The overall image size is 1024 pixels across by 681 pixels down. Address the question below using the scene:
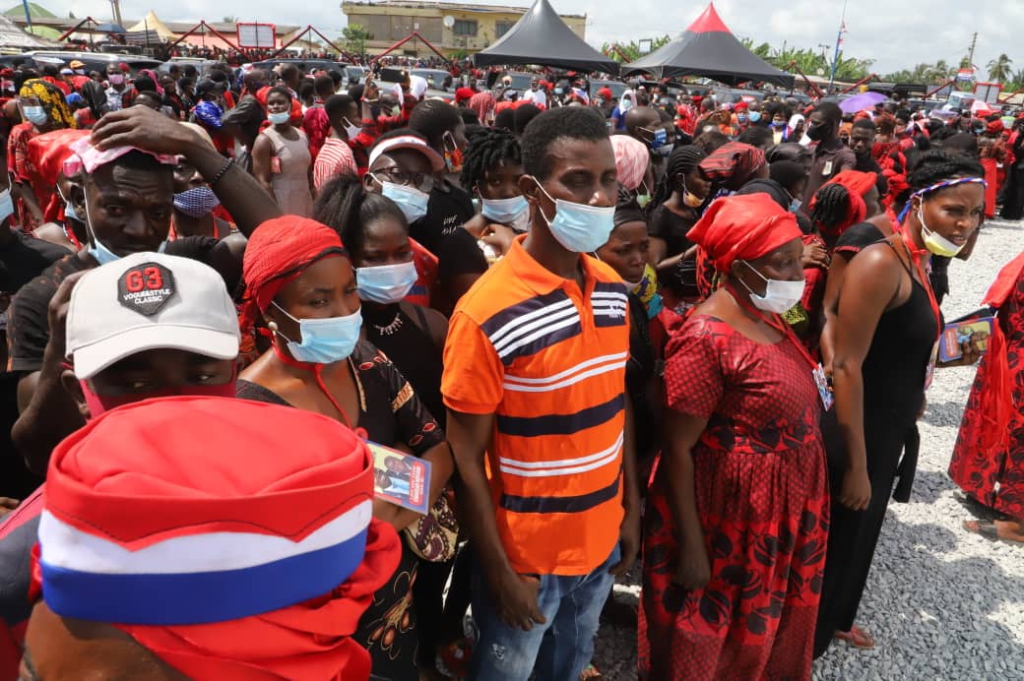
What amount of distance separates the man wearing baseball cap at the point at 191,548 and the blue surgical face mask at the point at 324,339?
873mm

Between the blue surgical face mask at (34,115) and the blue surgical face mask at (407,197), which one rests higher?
the blue surgical face mask at (34,115)

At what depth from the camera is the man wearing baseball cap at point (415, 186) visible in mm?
2820

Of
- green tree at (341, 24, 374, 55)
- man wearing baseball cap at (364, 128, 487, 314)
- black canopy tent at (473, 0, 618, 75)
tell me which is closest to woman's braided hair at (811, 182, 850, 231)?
Result: man wearing baseball cap at (364, 128, 487, 314)

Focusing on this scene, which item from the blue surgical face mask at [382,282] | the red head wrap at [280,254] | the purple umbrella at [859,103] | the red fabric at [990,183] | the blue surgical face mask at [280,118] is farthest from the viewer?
the purple umbrella at [859,103]

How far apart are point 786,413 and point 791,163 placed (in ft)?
10.3

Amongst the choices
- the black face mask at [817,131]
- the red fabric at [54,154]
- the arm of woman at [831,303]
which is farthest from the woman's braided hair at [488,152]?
the black face mask at [817,131]

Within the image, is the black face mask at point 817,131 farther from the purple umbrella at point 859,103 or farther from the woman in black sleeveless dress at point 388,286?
the purple umbrella at point 859,103

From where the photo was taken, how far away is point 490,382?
173cm

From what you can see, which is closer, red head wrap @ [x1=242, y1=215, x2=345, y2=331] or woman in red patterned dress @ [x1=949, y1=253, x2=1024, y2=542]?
red head wrap @ [x1=242, y1=215, x2=345, y2=331]

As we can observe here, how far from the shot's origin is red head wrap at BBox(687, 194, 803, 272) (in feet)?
7.22

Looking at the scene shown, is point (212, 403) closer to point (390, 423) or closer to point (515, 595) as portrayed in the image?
point (390, 423)

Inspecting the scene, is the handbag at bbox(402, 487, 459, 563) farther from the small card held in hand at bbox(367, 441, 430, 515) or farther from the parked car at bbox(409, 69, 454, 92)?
the parked car at bbox(409, 69, 454, 92)

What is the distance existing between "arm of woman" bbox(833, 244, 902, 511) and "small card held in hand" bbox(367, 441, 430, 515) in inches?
66.3

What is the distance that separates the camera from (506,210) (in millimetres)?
3262
